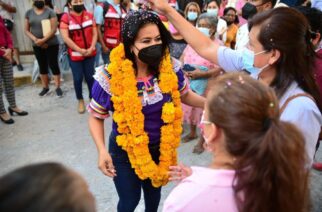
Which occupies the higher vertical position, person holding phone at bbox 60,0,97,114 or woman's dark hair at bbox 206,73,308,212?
woman's dark hair at bbox 206,73,308,212

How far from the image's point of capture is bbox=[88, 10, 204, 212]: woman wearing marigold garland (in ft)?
6.72

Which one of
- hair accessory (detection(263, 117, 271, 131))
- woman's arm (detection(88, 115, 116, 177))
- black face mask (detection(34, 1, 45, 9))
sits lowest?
woman's arm (detection(88, 115, 116, 177))

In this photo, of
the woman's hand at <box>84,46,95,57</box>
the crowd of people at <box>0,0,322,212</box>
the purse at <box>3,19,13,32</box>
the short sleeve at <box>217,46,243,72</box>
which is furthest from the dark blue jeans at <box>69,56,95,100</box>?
the short sleeve at <box>217,46,243,72</box>

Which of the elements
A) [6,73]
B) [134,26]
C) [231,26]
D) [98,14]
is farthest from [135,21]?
[98,14]

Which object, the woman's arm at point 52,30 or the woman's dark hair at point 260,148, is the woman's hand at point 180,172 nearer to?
the woman's dark hair at point 260,148

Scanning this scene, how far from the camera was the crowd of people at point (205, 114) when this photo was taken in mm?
1018

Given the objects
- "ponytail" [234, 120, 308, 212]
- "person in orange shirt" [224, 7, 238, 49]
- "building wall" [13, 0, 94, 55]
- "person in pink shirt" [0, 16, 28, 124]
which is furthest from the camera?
"building wall" [13, 0, 94, 55]

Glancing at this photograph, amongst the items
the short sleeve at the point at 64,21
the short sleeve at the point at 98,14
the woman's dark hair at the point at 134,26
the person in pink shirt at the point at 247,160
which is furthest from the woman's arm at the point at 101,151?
the short sleeve at the point at 98,14

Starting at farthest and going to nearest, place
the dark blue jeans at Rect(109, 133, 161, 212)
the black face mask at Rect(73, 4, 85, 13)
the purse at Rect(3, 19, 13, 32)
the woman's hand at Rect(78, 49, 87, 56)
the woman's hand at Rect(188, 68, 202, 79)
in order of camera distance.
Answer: the purse at Rect(3, 19, 13, 32)
the woman's hand at Rect(78, 49, 87, 56)
the black face mask at Rect(73, 4, 85, 13)
the woman's hand at Rect(188, 68, 202, 79)
the dark blue jeans at Rect(109, 133, 161, 212)

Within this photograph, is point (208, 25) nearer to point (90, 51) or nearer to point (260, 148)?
point (90, 51)

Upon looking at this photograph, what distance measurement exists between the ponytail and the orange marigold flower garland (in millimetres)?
1097

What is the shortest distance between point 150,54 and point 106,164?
78 cm

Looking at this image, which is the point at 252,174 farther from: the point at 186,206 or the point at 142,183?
the point at 142,183

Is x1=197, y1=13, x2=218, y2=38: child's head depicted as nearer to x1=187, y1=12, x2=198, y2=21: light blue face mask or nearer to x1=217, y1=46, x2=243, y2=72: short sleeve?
x1=187, y1=12, x2=198, y2=21: light blue face mask
